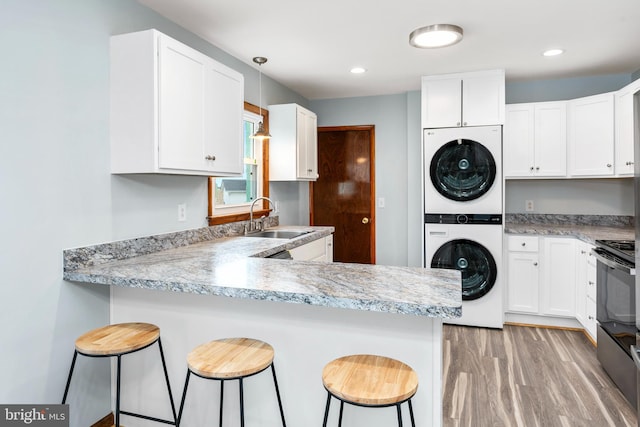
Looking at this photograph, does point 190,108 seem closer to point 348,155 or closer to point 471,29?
point 471,29

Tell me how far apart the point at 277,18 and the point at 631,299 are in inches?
111

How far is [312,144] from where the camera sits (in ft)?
14.0

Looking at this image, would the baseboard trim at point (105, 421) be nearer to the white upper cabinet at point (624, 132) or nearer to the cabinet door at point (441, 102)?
the cabinet door at point (441, 102)

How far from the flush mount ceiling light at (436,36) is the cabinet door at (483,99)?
3.46 feet

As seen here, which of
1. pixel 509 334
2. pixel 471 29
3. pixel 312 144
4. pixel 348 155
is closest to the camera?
pixel 471 29

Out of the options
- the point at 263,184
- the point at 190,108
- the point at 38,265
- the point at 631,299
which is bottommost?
the point at 631,299

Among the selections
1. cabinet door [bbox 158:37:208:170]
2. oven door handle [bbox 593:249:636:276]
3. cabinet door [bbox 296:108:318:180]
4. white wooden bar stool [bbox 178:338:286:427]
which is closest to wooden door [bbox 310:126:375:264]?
cabinet door [bbox 296:108:318:180]

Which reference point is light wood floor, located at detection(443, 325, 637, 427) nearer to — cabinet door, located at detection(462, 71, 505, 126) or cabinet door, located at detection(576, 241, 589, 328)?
cabinet door, located at detection(576, 241, 589, 328)

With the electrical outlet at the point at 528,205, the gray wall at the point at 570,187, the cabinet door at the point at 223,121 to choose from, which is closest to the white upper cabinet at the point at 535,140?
the gray wall at the point at 570,187

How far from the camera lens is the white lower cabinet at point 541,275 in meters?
3.56

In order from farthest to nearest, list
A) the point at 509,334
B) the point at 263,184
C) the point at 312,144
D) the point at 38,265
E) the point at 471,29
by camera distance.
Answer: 1. the point at 312,144
2. the point at 263,184
3. the point at 509,334
4. the point at 471,29
5. the point at 38,265

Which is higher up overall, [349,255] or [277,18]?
[277,18]

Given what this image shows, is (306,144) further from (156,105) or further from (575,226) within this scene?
(575,226)

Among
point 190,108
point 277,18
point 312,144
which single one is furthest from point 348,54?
point 190,108
